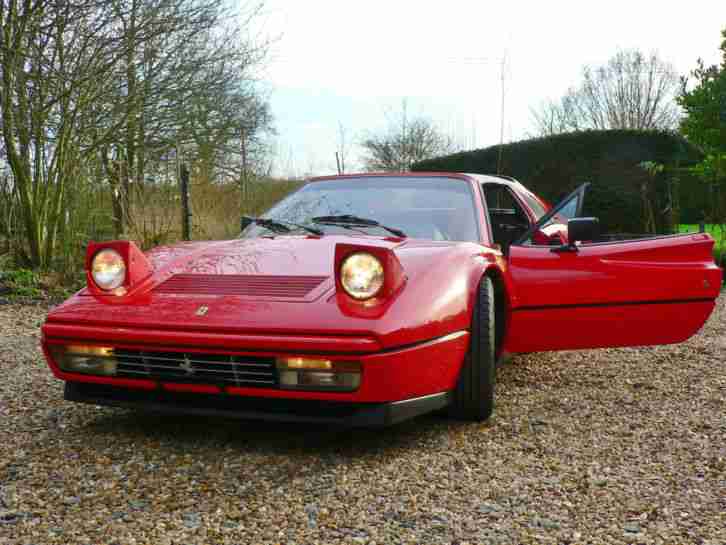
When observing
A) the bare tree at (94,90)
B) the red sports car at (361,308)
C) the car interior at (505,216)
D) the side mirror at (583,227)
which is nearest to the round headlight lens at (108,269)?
the red sports car at (361,308)

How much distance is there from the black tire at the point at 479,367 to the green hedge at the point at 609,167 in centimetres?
798

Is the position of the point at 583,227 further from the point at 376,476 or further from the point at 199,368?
the point at 199,368

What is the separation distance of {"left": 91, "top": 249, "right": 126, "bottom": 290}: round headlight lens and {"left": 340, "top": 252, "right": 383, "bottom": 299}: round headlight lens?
0.91 m

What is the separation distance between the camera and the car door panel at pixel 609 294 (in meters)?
3.17

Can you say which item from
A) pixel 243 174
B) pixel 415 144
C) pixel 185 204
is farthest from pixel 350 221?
pixel 415 144

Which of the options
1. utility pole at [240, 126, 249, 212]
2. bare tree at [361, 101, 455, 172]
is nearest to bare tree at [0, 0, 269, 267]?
utility pole at [240, 126, 249, 212]

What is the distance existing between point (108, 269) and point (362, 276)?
1.03 m

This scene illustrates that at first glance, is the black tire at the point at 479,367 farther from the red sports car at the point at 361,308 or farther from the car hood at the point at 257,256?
the car hood at the point at 257,256

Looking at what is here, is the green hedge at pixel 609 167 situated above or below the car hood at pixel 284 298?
above

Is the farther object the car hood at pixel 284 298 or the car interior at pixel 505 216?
the car interior at pixel 505 216

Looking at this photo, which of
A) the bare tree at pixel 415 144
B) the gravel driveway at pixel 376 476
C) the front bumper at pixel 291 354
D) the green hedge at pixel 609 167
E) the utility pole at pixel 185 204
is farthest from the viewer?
the bare tree at pixel 415 144

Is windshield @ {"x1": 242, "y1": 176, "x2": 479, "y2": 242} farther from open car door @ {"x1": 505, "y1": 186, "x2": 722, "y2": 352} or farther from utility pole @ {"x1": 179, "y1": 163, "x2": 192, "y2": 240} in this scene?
utility pole @ {"x1": 179, "y1": 163, "x2": 192, "y2": 240}

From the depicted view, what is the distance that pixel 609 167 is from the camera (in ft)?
34.8

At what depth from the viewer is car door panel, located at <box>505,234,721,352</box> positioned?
317cm
